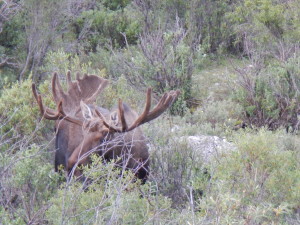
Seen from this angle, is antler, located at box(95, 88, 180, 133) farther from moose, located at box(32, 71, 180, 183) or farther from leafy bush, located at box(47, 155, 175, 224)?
leafy bush, located at box(47, 155, 175, 224)

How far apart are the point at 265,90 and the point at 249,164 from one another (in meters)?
5.91

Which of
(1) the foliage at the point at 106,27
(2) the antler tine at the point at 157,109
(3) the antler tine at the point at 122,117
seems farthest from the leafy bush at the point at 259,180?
(1) the foliage at the point at 106,27

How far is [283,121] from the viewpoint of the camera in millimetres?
11203

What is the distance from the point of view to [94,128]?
6719mm

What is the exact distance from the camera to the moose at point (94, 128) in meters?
6.59

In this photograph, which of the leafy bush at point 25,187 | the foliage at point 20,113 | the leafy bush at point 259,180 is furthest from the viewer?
the foliage at point 20,113

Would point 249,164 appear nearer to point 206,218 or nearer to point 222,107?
point 206,218

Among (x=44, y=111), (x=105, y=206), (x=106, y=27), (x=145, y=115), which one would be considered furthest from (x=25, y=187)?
(x=106, y=27)

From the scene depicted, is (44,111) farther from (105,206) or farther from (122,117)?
(105,206)

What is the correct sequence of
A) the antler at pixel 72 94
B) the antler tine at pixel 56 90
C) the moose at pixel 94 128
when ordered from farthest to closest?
the antler tine at pixel 56 90 < the antler at pixel 72 94 < the moose at pixel 94 128

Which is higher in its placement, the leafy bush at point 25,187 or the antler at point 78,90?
the antler at point 78,90

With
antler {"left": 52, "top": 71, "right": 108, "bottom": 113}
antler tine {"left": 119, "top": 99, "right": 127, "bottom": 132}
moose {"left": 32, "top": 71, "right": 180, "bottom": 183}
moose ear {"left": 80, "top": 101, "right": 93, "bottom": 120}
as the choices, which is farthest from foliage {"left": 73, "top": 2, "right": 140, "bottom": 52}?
antler tine {"left": 119, "top": 99, "right": 127, "bottom": 132}

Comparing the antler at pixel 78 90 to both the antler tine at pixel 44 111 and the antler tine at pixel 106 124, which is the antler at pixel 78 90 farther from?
the antler tine at pixel 106 124

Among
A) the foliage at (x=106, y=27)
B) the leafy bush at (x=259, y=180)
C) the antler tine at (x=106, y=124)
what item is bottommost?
the foliage at (x=106, y=27)
